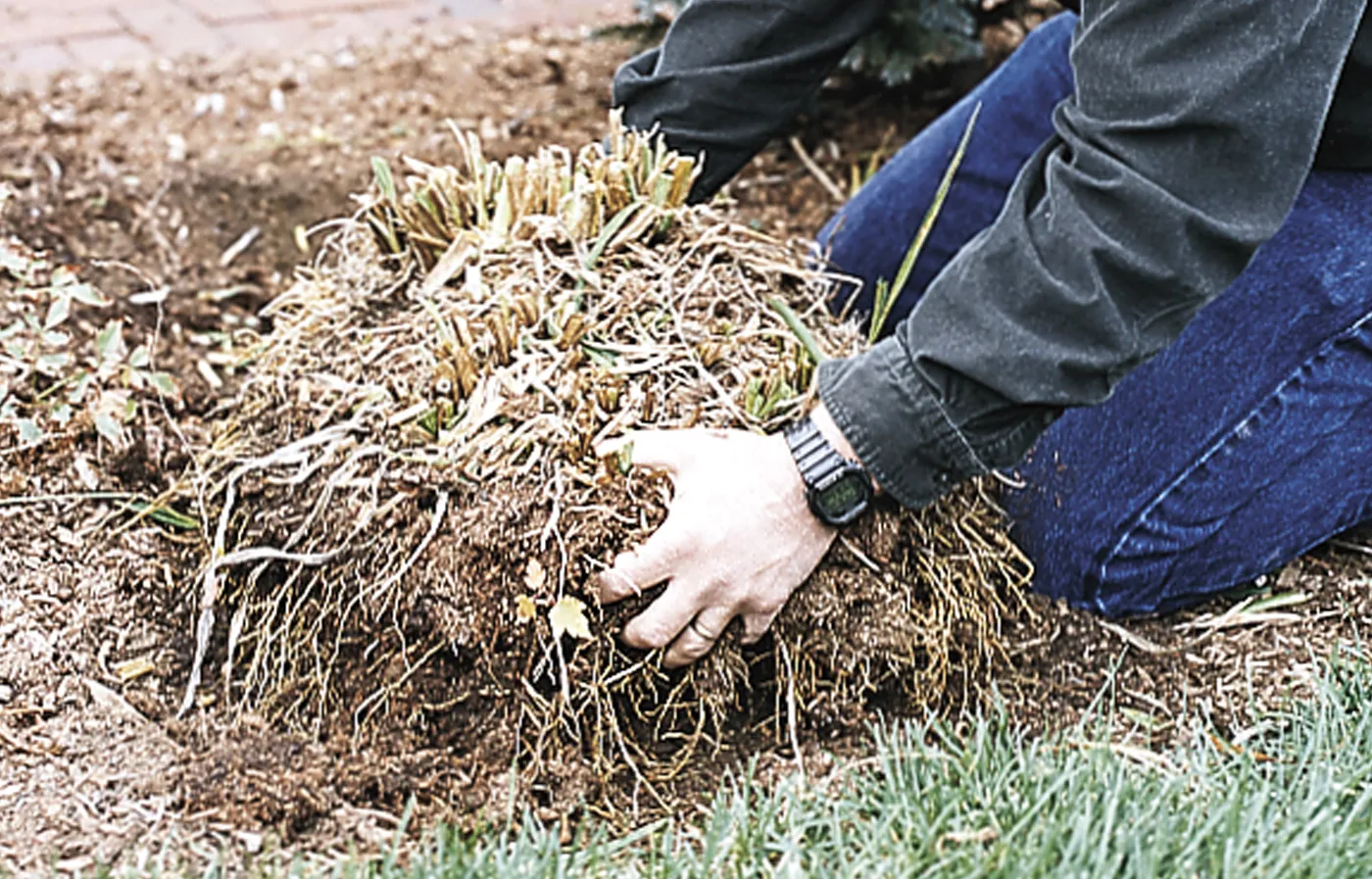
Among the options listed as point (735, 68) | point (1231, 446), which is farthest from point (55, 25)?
point (1231, 446)

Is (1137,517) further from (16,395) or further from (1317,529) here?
(16,395)

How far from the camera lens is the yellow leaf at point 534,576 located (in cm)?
178

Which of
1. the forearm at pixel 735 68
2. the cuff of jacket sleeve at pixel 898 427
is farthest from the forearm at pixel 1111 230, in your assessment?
the forearm at pixel 735 68

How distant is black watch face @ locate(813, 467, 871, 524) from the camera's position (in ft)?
5.82

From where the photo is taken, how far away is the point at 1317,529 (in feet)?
7.00

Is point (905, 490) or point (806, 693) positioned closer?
point (905, 490)

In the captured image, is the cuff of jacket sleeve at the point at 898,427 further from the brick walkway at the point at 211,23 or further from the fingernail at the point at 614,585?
the brick walkway at the point at 211,23

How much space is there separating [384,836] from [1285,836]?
92 centimetres

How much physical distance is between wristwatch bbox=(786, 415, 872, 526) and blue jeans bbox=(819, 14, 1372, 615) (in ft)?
1.36

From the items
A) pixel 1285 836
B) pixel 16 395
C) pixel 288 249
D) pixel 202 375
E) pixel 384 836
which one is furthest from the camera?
pixel 288 249

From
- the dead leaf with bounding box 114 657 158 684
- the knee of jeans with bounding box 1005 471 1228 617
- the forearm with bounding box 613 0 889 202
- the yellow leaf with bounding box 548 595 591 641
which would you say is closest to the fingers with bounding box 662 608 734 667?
the yellow leaf with bounding box 548 595 591 641

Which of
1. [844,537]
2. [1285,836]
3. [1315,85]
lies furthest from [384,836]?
[1315,85]

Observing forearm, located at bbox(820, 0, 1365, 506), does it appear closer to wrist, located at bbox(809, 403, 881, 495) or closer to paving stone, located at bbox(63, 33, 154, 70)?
wrist, located at bbox(809, 403, 881, 495)

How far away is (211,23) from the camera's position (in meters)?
4.16
